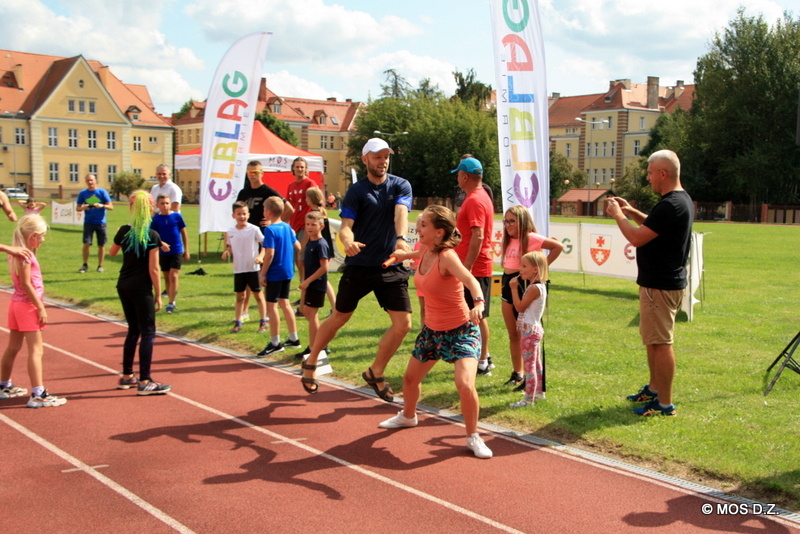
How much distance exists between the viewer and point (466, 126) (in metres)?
76.0

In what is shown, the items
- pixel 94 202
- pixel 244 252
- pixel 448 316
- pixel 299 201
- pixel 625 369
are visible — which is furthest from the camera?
pixel 94 202

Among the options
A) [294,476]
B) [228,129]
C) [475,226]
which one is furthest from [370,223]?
[228,129]

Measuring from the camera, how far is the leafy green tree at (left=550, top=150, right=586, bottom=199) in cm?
8206

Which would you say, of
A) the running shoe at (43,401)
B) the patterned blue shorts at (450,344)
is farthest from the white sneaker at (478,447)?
the running shoe at (43,401)

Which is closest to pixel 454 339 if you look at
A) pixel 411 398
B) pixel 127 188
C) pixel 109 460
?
pixel 411 398

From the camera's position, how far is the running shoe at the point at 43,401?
23.0ft

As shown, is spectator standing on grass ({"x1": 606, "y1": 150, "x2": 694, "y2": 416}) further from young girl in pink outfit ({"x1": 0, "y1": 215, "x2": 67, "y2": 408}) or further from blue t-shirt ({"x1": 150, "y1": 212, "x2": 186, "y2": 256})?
blue t-shirt ({"x1": 150, "y1": 212, "x2": 186, "y2": 256})

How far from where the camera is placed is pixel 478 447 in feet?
19.1

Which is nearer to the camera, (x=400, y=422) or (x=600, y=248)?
(x=400, y=422)

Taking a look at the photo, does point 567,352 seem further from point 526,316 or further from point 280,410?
point 280,410

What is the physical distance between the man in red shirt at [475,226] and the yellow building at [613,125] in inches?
3686

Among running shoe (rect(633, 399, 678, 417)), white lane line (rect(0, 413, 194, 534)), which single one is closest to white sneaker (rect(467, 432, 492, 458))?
running shoe (rect(633, 399, 678, 417))

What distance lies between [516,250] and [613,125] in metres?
101

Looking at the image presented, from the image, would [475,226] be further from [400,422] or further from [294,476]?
[294,476]
